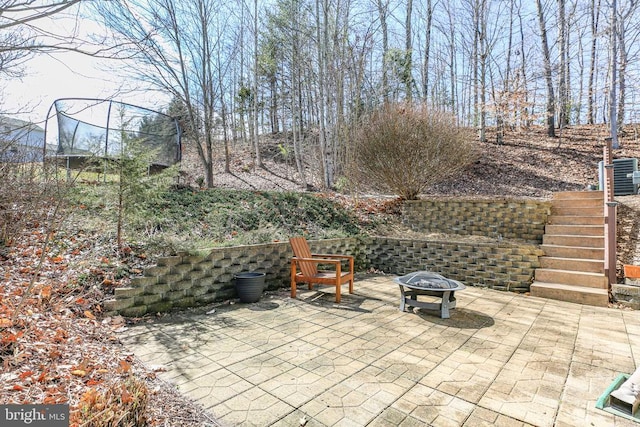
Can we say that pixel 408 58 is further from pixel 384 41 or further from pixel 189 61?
pixel 189 61

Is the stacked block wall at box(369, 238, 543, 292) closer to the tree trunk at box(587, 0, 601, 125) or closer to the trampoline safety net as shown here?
the trampoline safety net

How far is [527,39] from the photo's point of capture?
45.0 feet

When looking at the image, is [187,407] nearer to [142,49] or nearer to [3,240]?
[142,49]

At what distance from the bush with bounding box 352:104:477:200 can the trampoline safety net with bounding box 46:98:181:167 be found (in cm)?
420

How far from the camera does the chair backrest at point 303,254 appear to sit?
4352 millimetres

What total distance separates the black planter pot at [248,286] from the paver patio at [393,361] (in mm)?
145

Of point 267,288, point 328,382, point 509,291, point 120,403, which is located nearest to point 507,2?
point 509,291

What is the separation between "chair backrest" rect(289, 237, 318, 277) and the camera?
4.35 m

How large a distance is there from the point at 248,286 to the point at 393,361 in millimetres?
2126

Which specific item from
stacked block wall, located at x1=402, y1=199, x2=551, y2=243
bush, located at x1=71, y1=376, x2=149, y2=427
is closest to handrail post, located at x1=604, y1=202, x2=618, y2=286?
stacked block wall, located at x1=402, y1=199, x2=551, y2=243

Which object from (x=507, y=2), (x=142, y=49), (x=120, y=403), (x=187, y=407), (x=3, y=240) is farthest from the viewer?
(x=507, y=2)

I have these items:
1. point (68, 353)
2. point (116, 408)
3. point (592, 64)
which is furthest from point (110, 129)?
point (592, 64)

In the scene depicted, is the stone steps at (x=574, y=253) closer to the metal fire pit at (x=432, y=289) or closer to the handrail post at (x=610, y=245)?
the handrail post at (x=610, y=245)

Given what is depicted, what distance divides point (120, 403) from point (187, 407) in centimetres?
43
